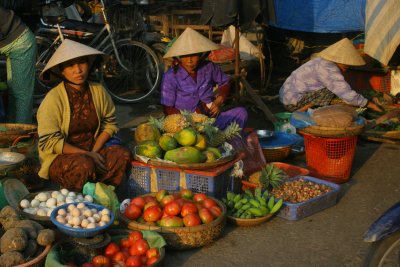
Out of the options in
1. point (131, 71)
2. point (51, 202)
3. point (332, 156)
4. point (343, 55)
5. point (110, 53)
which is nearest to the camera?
point (51, 202)

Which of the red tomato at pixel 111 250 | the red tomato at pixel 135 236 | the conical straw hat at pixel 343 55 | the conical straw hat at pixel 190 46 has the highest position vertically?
the conical straw hat at pixel 190 46

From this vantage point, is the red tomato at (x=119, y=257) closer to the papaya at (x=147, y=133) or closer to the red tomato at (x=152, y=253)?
the red tomato at (x=152, y=253)

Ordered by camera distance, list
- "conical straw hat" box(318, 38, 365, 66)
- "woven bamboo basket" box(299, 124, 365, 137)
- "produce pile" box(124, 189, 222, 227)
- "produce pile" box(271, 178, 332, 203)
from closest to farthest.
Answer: "produce pile" box(124, 189, 222, 227), "produce pile" box(271, 178, 332, 203), "woven bamboo basket" box(299, 124, 365, 137), "conical straw hat" box(318, 38, 365, 66)

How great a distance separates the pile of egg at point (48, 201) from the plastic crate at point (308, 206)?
4.98 feet

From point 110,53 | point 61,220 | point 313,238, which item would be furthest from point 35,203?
point 110,53

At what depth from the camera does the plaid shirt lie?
19.9ft

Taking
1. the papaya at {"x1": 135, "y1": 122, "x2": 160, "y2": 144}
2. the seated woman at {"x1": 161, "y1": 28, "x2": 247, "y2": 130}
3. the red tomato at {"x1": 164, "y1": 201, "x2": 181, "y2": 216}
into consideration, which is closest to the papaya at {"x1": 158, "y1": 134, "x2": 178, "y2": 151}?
the papaya at {"x1": 135, "y1": 122, "x2": 160, "y2": 144}

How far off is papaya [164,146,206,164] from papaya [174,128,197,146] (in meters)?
0.08

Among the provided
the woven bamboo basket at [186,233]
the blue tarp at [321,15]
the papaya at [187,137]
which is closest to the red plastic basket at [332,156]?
the papaya at [187,137]

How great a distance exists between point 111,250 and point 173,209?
0.57 metres

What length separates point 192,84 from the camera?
5449 millimetres

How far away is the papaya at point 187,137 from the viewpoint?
4441 millimetres

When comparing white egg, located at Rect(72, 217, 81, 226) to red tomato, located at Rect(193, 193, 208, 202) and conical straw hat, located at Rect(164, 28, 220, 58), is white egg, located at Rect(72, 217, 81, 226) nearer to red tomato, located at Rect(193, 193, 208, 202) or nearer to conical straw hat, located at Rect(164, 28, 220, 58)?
red tomato, located at Rect(193, 193, 208, 202)

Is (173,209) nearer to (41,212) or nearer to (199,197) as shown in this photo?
(199,197)
